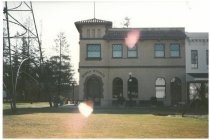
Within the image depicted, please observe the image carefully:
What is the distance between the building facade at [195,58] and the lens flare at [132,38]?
425 centimetres

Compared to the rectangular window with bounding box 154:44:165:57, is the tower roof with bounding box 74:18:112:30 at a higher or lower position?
higher

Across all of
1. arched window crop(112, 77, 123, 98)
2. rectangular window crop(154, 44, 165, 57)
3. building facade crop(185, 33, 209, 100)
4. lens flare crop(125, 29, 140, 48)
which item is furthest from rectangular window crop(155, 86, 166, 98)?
lens flare crop(125, 29, 140, 48)

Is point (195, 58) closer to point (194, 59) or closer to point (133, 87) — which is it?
point (194, 59)

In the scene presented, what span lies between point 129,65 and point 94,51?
322cm

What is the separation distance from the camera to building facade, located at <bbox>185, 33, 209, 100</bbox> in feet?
104

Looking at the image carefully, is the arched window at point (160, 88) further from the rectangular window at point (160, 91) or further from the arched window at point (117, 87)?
the arched window at point (117, 87)

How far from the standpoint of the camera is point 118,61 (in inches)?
1298

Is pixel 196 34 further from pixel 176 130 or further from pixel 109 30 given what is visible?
pixel 176 130

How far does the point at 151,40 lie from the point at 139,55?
1.65 m

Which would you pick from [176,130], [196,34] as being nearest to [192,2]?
[176,130]

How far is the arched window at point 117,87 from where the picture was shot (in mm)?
32719

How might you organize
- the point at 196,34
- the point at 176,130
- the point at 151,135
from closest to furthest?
the point at 151,135 → the point at 176,130 → the point at 196,34

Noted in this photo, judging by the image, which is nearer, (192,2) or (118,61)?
(192,2)

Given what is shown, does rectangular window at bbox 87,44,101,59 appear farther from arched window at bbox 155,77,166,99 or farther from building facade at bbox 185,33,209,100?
building facade at bbox 185,33,209,100
